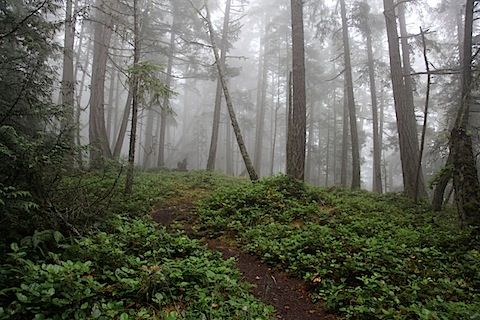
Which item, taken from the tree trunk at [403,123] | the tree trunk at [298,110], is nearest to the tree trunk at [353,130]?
the tree trunk at [403,123]

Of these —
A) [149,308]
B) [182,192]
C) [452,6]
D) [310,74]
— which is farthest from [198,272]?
[452,6]

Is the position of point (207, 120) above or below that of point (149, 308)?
above

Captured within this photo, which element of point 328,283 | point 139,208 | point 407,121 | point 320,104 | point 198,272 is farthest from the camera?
point 320,104

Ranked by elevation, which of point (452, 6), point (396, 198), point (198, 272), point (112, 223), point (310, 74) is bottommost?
point (198, 272)

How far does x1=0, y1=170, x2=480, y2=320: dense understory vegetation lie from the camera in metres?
2.65

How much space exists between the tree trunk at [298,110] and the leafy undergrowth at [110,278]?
501 cm

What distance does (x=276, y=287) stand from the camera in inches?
166

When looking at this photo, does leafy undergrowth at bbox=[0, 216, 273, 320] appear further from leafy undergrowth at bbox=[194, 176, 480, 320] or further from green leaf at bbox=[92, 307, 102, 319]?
leafy undergrowth at bbox=[194, 176, 480, 320]


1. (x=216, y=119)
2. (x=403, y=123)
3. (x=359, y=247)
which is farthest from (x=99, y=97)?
(x=403, y=123)

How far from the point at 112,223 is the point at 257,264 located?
2.57m

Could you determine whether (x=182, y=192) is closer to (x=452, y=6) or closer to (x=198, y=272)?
(x=198, y=272)

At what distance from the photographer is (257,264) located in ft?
16.1

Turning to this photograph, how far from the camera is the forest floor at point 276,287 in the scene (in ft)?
11.9

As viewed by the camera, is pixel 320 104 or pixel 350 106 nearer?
pixel 350 106
